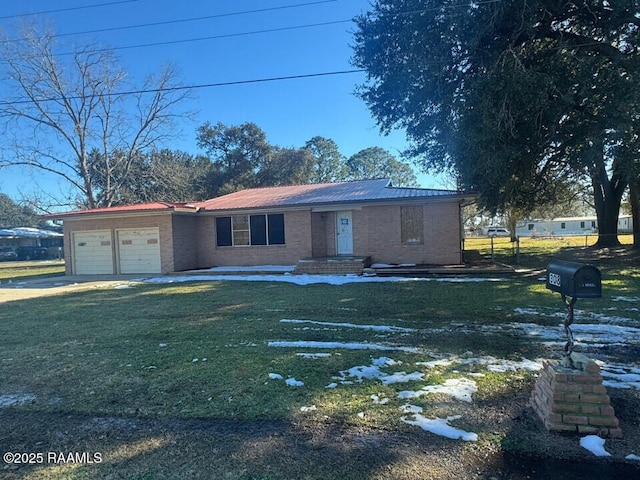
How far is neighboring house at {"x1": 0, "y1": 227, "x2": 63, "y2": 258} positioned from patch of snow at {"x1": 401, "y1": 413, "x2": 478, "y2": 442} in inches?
1673

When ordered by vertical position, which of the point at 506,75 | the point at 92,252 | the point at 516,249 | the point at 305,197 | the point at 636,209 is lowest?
the point at 516,249

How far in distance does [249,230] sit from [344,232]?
4193 millimetres

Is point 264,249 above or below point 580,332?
above

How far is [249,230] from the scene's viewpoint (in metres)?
18.0

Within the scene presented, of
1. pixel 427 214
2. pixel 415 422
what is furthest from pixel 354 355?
pixel 427 214

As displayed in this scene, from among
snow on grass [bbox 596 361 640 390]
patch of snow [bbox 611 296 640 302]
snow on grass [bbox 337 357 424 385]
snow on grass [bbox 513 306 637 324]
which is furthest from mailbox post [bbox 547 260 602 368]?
patch of snow [bbox 611 296 640 302]

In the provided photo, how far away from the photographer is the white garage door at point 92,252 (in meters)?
18.7

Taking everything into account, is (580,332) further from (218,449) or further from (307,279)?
(307,279)

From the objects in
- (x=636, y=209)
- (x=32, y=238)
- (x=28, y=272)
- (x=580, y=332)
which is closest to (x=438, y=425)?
(x=580, y=332)

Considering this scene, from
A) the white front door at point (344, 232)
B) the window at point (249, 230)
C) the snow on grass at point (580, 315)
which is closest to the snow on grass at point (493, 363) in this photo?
the snow on grass at point (580, 315)

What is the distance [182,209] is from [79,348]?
11.5 meters

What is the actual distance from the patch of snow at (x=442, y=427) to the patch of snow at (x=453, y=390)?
42cm

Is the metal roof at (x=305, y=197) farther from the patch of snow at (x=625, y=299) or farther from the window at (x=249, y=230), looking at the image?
the patch of snow at (x=625, y=299)

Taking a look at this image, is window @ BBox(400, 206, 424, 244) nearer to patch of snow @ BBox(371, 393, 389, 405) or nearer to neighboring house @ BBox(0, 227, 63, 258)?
patch of snow @ BBox(371, 393, 389, 405)
